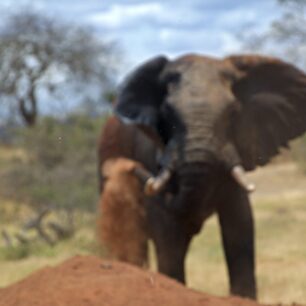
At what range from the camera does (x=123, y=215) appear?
920cm

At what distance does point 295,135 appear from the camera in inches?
382

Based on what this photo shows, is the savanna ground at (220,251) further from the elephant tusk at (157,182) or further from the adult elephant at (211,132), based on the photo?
the elephant tusk at (157,182)

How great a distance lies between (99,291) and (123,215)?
15.7 feet

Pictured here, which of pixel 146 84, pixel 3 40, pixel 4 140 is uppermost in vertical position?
pixel 146 84

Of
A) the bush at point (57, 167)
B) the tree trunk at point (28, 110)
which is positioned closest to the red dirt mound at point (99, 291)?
the bush at point (57, 167)

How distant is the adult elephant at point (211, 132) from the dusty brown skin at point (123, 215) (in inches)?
17.4

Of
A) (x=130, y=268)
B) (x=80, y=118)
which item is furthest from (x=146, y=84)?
(x=80, y=118)

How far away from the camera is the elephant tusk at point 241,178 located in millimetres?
7824

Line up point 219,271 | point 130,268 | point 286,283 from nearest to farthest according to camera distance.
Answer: point 130,268 < point 286,283 < point 219,271

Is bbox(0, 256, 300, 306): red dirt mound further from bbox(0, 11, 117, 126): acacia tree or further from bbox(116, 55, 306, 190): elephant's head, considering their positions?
bbox(0, 11, 117, 126): acacia tree

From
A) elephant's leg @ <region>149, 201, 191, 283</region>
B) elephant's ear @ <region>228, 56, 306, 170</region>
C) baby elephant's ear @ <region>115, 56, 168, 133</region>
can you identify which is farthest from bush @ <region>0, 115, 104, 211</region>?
elephant's leg @ <region>149, 201, 191, 283</region>

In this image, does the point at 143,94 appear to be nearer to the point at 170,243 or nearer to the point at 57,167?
the point at 170,243

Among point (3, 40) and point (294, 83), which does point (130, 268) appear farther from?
point (3, 40)

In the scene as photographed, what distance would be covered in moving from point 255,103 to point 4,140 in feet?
67.6
